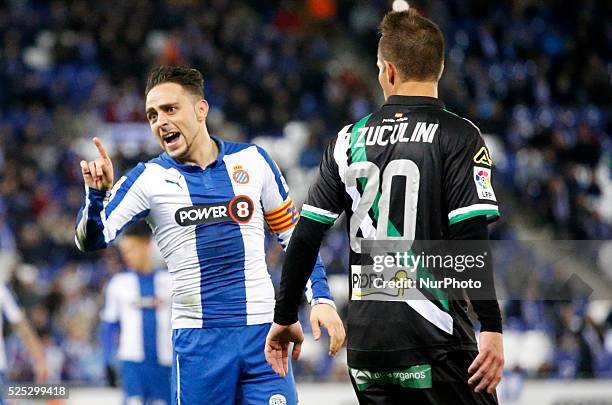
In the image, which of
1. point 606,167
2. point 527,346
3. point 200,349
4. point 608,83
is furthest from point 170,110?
point 608,83

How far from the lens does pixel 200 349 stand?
15.6 feet

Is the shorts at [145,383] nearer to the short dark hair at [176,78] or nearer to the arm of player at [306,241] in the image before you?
the short dark hair at [176,78]

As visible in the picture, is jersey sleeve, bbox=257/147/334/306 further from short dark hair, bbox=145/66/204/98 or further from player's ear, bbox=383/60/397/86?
player's ear, bbox=383/60/397/86

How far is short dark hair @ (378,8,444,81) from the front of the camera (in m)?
3.84

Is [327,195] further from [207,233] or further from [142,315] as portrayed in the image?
[142,315]

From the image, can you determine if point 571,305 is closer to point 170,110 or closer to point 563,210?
point 563,210

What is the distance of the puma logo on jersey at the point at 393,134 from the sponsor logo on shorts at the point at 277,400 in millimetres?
1427

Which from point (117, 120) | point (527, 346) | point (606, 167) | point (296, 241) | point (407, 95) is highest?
point (117, 120)

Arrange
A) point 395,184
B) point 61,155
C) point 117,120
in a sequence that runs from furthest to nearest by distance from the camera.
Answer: point 117,120, point 61,155, point 395,184

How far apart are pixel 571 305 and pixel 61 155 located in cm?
766

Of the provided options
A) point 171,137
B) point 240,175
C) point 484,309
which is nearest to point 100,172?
point 171,137

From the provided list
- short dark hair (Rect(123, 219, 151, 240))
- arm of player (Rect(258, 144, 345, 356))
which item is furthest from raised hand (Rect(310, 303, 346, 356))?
short dark hair (Rect(123, 219, 151, 240))

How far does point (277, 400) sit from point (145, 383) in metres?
3.98

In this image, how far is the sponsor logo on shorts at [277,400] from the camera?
468 centimetres
